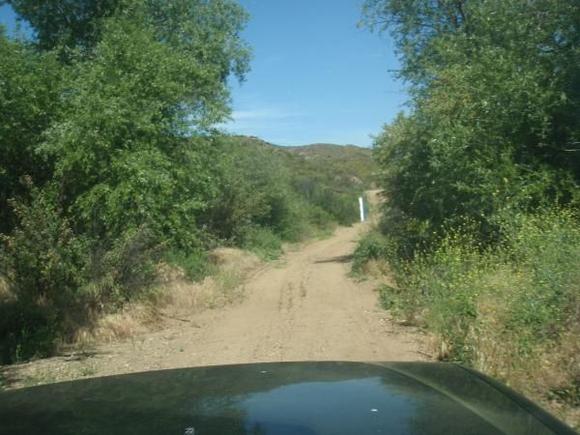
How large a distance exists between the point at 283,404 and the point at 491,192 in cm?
1039

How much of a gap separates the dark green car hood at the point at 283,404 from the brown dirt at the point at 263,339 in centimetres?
551

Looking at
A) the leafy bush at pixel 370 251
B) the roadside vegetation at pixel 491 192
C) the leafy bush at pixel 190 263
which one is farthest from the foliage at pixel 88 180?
the leafy bush at pixel 370 251

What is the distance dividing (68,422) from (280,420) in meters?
0.89

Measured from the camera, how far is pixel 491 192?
12.8 m

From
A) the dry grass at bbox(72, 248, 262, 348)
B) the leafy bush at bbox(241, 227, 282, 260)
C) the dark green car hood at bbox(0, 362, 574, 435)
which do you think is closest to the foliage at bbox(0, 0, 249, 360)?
the dry grass at bbox(72, 248, 262, 348)

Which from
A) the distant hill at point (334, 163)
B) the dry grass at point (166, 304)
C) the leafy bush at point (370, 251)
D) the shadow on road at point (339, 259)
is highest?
the distant hill at point (334, 163)

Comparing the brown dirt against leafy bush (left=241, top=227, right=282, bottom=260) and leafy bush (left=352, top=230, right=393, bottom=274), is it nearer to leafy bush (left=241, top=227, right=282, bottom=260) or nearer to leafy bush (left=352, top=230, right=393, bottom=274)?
leafy bush (left=352, top=230, right=393, bottom=274)

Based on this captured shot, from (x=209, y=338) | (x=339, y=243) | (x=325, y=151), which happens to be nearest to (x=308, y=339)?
(x=209, y=338)

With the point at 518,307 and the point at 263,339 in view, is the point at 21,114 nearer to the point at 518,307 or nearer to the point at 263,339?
the point at 263,339

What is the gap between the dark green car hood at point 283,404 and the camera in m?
2.82

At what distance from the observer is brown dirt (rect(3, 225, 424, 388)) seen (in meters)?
9.82

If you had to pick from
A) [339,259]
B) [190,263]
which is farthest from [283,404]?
[339,259]

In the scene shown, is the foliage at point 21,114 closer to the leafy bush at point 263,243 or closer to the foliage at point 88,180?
the foliage at point 88,180

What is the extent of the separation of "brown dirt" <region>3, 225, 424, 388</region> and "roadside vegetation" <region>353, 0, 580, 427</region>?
2.43 ft
